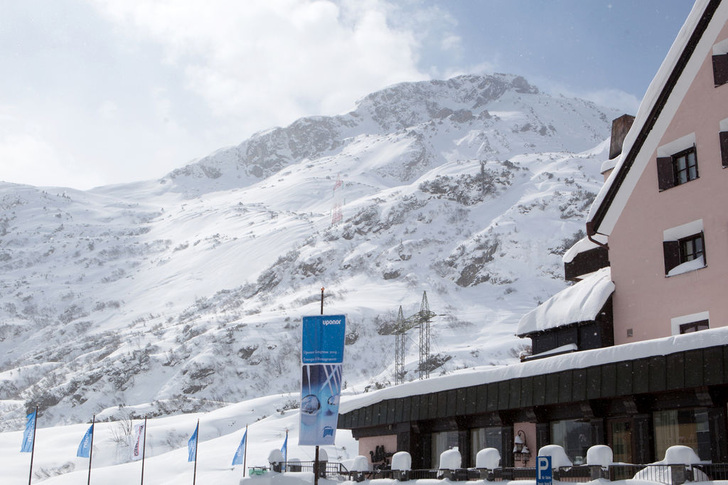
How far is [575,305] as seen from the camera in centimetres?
2545

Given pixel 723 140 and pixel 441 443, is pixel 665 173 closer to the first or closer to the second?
pixel 723 140

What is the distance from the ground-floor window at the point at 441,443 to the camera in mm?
24766

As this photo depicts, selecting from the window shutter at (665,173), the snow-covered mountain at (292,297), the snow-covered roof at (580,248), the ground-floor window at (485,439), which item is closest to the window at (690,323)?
the window shutter at (665,173)

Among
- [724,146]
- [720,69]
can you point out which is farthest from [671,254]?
[720,69]

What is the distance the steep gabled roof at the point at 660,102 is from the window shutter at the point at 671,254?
2264 mm

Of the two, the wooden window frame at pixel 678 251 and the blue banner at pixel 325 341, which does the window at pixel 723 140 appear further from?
the blue banner at pixel 325 341

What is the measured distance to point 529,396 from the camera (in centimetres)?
2105

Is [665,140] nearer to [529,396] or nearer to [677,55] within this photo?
[677,55]

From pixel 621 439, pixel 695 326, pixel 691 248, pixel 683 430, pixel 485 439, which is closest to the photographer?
pixel 683 430

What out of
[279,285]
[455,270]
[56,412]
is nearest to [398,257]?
[455,270]

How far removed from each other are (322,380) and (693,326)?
10133 mm

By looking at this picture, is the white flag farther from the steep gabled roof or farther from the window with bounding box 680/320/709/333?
the window with bounding box 680/320/709/333

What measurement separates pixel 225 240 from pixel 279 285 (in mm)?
47978

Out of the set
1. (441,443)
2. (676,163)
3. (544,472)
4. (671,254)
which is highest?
(676,163)
